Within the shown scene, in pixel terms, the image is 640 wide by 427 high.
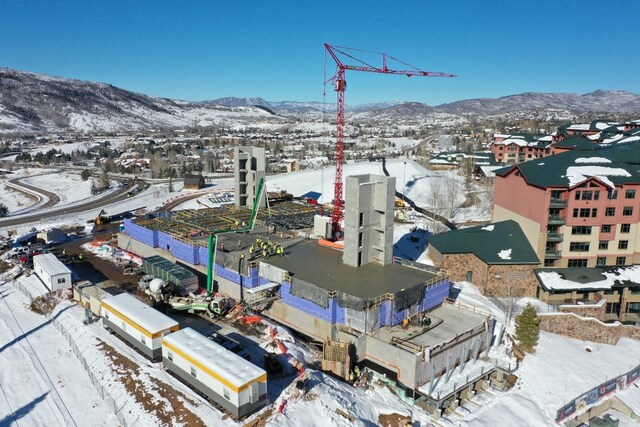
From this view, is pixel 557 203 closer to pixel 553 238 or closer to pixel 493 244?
pixel 553 238

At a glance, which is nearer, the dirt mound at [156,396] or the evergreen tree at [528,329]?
the dirt mound at [156,396]

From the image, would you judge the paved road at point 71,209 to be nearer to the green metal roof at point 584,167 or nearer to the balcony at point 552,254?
the green metal roof at point 584,167

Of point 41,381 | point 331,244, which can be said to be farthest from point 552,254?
point 41,381

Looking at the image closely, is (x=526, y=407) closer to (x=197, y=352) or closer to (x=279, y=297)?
(x=279, y=297)

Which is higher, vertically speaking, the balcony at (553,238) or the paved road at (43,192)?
the balcony at (553,238)

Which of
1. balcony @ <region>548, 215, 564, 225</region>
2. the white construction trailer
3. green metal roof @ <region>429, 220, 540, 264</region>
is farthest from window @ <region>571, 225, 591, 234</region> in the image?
the white construction trailer

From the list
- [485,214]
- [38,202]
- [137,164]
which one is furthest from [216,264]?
[137,164]

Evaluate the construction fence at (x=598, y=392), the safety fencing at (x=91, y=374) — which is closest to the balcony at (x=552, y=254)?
the construction fence at (x=598, y=392)

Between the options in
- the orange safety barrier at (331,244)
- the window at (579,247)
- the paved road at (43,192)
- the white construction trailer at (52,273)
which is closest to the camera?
the white construction trailer at (52,273)
